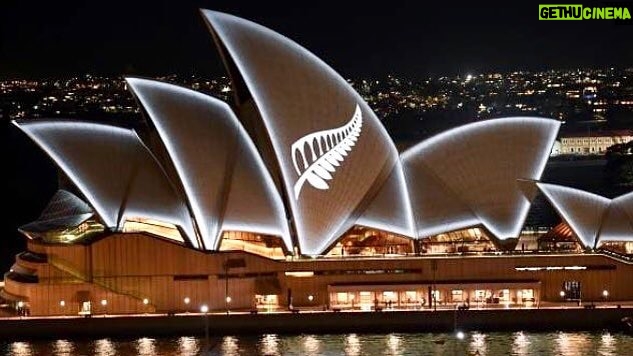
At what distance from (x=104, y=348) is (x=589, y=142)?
9453 cm

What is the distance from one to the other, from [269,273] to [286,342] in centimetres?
340

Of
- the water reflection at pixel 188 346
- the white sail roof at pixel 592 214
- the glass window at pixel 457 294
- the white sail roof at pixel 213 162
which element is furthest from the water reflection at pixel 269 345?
the white sail roof at pixel 592 214

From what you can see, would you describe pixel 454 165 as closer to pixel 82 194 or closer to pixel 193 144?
pixel 193 144

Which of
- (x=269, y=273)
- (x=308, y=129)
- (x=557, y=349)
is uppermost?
(x=308, y=129)

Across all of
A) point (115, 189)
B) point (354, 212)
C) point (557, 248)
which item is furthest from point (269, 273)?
point (557, 248)

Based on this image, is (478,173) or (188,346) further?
(478,173)

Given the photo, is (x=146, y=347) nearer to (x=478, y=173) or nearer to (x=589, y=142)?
(x=478, y=173)

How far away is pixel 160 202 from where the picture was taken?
100ft

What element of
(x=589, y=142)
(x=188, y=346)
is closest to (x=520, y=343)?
(x=188, y=346)

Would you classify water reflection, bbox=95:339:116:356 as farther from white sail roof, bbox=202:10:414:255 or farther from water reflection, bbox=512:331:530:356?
water reflection, bbox=512:331:530:356

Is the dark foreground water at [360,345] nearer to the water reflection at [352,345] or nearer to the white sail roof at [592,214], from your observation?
the water reflection at [352,345]

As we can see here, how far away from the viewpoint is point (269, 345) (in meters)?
27.4

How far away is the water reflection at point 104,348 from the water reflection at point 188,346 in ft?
5.29

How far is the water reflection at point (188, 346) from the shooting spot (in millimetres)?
26609
